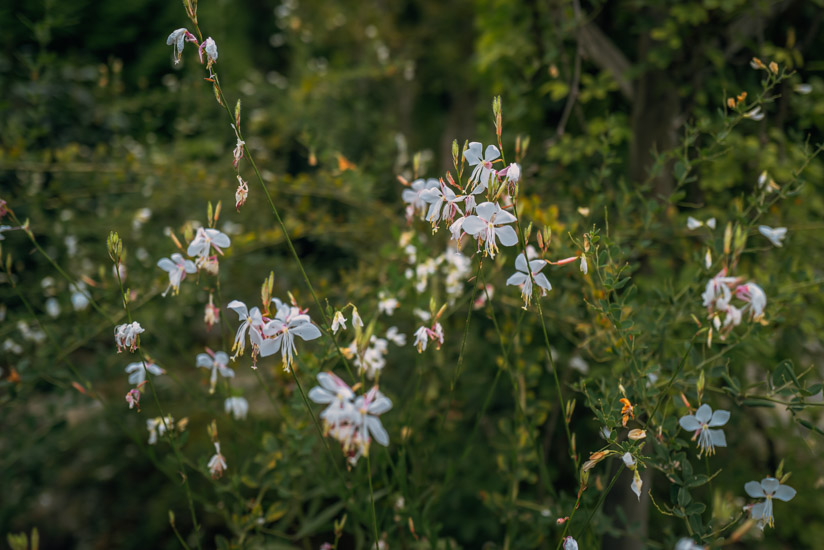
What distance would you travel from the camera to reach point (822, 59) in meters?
2.21

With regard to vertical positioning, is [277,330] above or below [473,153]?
below

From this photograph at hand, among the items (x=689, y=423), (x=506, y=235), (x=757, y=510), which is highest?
(x=506, y=235)

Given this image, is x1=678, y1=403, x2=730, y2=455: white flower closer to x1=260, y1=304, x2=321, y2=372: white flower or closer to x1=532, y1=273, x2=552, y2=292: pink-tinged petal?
x1=532, y1=273, x2=552, y2=292: pink-tinged petal

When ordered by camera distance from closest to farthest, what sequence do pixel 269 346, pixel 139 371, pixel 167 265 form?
1. pixel 269 346
2. pixel 167 265
3. pixel 139 371

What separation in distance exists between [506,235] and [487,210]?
5cm

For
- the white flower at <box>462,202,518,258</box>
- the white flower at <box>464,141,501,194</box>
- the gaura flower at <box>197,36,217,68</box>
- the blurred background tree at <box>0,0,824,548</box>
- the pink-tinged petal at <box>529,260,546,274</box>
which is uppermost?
the gaura flower at <box>197,36,217,68</box>

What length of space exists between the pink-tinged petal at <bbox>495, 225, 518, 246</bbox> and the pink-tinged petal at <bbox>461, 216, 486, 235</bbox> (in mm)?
26

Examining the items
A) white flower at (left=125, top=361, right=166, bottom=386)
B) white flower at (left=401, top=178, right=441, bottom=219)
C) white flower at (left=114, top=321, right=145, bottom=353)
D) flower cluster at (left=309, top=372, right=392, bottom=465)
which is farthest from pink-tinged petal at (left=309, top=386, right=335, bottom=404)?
white flower at (left=125, top=361, right=166, bottom=386)

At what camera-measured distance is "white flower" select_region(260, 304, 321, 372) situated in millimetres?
815

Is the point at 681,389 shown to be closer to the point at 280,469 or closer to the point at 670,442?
the point at 670,442

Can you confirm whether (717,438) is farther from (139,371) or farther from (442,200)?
(139,371)

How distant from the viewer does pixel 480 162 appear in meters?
0.91

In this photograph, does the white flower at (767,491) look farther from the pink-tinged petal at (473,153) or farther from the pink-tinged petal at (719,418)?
the pink-tinged petal at (473,153)

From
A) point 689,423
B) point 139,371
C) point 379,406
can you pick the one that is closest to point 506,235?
point 379,406
